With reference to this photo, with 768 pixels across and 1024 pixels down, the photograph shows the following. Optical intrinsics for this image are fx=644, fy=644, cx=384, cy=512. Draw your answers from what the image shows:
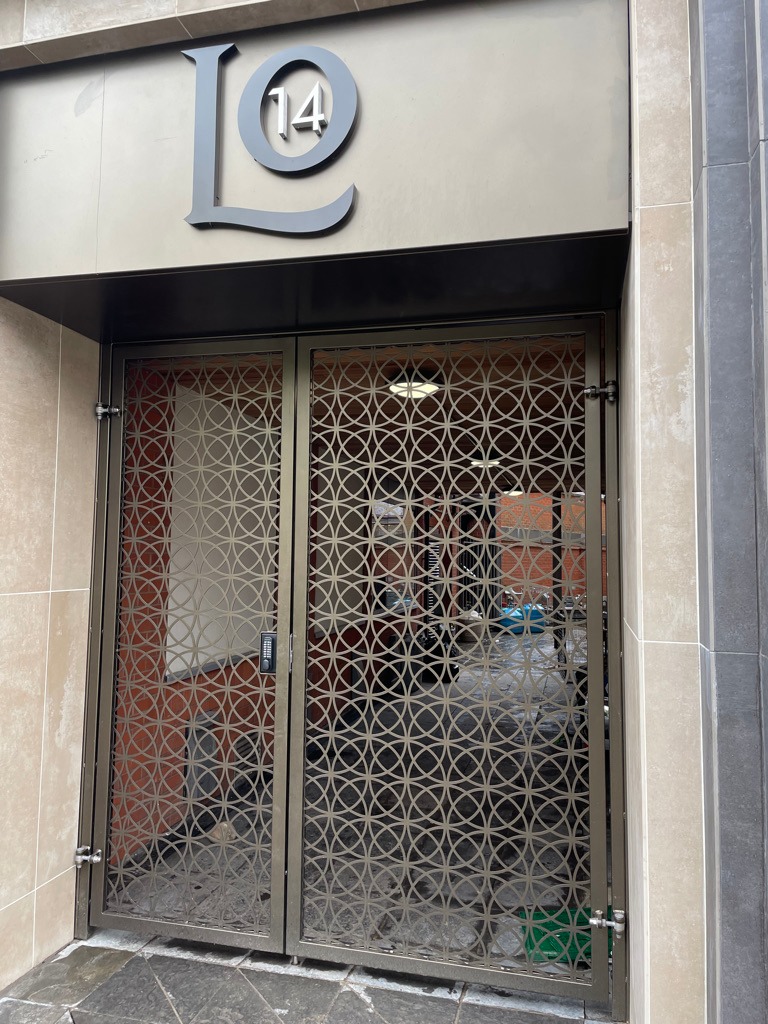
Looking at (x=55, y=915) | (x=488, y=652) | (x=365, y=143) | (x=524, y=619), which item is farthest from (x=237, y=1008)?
(x=365, y=143)

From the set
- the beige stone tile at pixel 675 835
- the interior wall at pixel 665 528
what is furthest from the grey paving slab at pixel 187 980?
the beige stone tile at pixel 675 835

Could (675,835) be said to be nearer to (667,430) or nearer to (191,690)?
(667,430)

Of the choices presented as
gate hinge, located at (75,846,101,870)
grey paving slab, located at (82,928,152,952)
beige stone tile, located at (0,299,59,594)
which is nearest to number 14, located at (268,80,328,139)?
beige stone tile, located at (0,299,59,594)

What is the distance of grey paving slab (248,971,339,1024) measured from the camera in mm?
2512

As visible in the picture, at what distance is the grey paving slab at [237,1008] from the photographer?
8.15ft

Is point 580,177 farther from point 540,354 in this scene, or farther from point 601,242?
point 540,354

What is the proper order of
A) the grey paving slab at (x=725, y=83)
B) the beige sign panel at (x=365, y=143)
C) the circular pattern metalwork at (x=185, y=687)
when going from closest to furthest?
the grey paving slab at (x=725, y=83)
the beige sign panel at (x=365, y=143)
the circular pattern metalwork at (x=185, y=687)

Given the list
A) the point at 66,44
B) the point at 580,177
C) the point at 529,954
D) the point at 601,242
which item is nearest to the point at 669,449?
the point at 601,242

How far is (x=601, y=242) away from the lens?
6.86 feet

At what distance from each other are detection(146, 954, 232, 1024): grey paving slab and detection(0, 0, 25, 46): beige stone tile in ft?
12.6

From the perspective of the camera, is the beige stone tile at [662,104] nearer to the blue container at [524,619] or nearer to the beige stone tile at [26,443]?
the blue container at [524,619]

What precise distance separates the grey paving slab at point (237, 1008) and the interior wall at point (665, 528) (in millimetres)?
1459

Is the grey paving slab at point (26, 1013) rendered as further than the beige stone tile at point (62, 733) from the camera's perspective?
No

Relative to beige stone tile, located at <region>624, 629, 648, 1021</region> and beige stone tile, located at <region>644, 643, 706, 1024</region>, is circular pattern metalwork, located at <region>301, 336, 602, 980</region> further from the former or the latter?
beige stone tile, located at <region>644, 643, 706, 1024</region>
